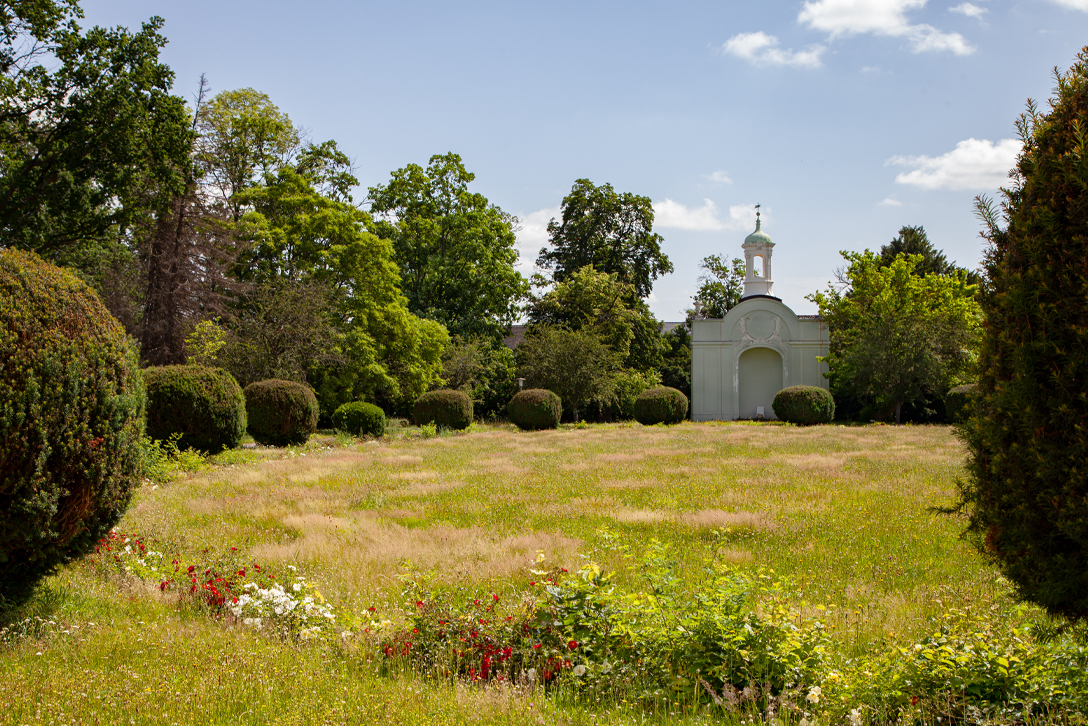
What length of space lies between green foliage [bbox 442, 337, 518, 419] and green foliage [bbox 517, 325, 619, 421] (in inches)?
100.0

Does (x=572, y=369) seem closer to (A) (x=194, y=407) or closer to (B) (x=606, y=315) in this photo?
(B) (x=606, y=315)

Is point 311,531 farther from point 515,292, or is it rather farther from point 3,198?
point 515,292

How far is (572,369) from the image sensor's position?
3550 centimetres

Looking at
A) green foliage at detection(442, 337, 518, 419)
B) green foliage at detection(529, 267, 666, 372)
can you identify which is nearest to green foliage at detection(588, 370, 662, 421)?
green foliage at detection(529, 267, 666, 372)

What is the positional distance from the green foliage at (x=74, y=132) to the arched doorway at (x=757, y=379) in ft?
108

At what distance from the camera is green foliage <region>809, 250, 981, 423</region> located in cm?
3300

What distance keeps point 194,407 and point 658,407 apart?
22692 millimetres

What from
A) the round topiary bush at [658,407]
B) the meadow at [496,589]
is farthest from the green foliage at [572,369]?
the meadow at [496,589]

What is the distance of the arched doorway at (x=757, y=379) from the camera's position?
42.7 m

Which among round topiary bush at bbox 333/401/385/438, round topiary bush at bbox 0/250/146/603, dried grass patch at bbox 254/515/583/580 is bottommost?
dried grass patch at bbox 254/515/583/580

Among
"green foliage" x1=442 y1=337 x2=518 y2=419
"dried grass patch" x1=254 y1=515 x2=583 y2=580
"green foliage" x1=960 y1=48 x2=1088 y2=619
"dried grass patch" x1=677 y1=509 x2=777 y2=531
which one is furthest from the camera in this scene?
"green foliage" x1=442 y1=337 x2=518 y2=419

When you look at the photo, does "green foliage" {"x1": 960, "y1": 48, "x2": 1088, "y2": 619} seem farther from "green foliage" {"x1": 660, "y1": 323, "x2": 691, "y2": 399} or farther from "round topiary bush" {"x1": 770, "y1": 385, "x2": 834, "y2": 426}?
"green foliage" {"x1": 660, "y1": 323, "x2": 691, "y2": 399}

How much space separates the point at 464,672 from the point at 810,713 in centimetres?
195

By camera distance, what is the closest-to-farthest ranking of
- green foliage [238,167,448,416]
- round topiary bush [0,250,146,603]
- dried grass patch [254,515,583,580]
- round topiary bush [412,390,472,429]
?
round topiary bush [0,250,146,603] < dried grass patch [254,515,583,580] < round topiary bush [412,390,472,429] < green foliage [238,167,448,416]
